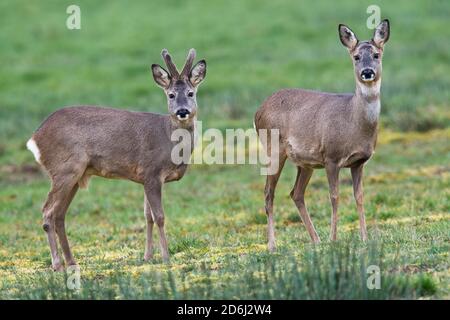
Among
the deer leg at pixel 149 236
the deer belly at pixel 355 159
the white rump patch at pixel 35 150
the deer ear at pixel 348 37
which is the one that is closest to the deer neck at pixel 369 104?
the deer belly at pixel 355 159

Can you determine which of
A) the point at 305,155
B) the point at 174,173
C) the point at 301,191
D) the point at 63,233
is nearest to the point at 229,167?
the point at 301,191

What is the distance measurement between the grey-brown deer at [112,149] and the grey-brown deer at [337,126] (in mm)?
1294

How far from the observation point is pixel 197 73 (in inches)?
486

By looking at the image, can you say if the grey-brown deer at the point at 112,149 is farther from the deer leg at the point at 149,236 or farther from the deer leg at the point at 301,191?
the deer leg at the point at 301,191

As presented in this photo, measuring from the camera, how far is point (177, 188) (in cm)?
1905

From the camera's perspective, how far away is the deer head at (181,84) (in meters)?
12.0

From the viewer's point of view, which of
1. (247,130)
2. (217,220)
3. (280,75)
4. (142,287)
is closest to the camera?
(142,287)

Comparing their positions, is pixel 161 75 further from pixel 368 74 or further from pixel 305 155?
pixel 368 74

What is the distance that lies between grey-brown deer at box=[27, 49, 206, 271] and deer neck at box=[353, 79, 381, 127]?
205 centimetres

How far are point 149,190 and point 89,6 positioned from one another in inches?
1150

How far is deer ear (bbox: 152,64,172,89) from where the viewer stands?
39.8 feet

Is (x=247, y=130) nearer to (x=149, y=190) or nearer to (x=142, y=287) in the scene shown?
(x=149, y=190)

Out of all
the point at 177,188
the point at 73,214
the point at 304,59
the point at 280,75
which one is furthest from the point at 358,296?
the point at 304,59

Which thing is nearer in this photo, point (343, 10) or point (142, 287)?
point (142, 287)
